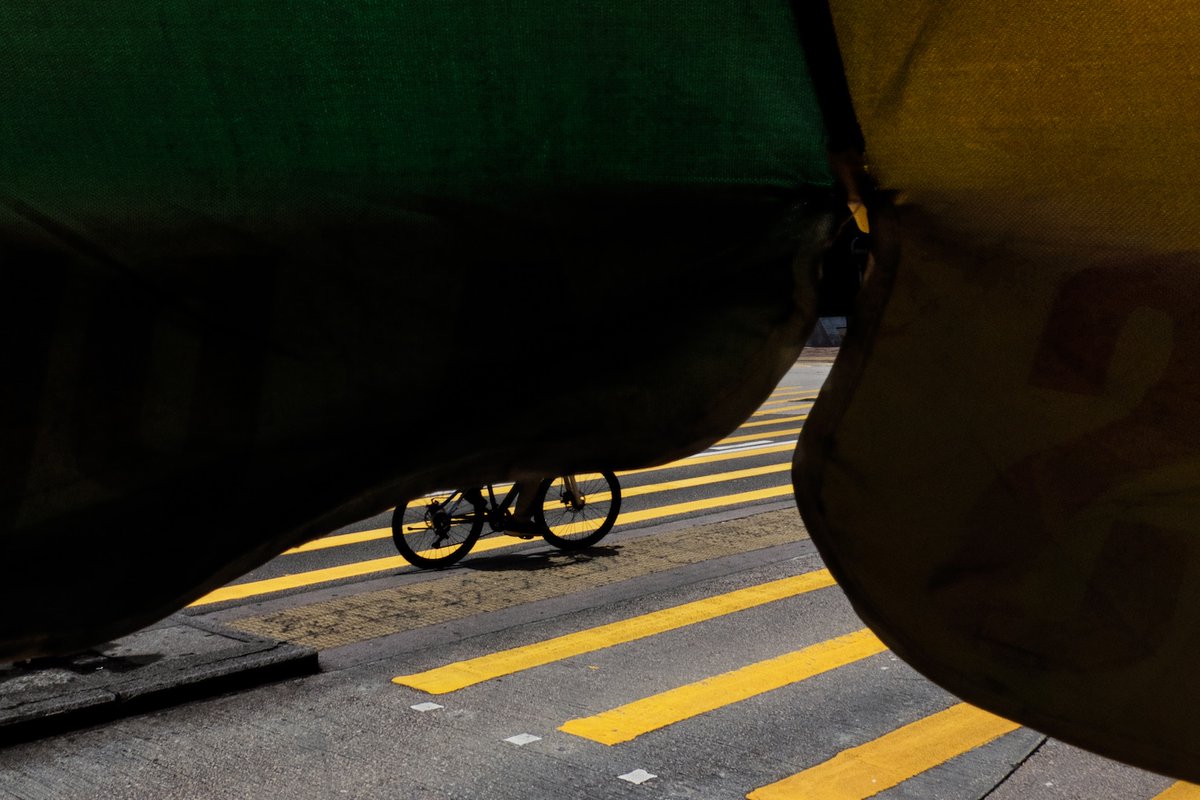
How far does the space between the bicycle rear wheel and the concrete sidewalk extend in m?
1.91

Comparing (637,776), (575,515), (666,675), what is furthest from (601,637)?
(575,515)

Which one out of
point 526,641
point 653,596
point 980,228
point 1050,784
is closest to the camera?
point 980,228

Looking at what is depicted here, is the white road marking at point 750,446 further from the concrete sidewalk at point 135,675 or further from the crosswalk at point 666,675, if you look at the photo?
the concrete sidewalk at point 135,675

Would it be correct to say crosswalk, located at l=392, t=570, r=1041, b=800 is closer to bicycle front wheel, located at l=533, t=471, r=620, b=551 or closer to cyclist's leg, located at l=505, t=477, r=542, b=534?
cyclist's leg, located at l=505, t=477, r=542, b=534

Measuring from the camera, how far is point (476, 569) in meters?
8.78

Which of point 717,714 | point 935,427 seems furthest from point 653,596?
point 935,427

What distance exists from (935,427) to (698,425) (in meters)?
0.23

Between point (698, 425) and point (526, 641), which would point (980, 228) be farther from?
point (526, 641)

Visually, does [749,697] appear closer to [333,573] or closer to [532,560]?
[532,560]

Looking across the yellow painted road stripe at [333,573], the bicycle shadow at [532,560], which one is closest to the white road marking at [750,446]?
the yellow painted road stripe at [333,573]

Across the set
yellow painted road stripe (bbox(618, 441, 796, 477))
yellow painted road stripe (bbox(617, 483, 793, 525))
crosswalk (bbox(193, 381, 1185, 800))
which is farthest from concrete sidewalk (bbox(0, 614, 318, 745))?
yellow painted road stripe (bbox(618, 441, 796, 477))

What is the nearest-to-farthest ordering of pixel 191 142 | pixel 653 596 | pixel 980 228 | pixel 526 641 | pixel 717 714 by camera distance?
pixel 191 142, pixel 980 228, pixel 717 714, pixel 526 641, pixel 653 596

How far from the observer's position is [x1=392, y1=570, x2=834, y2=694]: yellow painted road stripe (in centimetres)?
629

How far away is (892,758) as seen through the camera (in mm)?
5258
